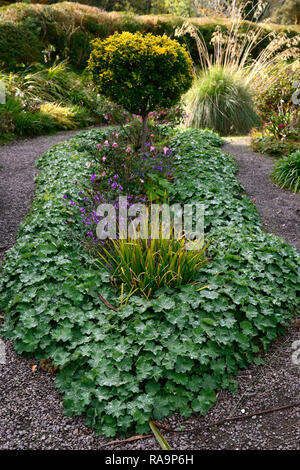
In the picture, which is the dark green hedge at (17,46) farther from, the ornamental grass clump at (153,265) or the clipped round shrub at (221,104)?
the ornamental grass clump at (153,265)

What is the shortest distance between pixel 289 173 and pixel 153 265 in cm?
297

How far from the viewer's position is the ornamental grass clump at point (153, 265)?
285cm

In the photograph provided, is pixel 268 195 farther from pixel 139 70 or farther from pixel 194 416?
pixel 194 416

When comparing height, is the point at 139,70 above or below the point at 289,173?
above

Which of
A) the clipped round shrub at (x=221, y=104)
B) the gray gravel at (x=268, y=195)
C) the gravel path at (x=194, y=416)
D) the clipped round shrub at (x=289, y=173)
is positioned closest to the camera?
the gravel path at (x=194, y=416)

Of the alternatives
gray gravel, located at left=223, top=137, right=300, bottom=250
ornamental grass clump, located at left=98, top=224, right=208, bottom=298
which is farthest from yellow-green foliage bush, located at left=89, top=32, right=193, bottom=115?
ornamental grass clump, located at left=98, top=224, right=208, bottom=298

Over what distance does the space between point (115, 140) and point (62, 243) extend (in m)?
2.92

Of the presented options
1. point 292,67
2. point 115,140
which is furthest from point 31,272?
point 292,67

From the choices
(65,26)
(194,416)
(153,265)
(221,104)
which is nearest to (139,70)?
(153,265)

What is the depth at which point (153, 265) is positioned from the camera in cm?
290

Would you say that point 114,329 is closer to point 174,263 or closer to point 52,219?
point 174,263

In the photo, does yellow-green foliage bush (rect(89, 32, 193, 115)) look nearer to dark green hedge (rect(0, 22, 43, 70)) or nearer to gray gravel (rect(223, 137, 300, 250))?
gray gravel (rect(223, 137, 300, 250))

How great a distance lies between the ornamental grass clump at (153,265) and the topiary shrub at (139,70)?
2282 mm

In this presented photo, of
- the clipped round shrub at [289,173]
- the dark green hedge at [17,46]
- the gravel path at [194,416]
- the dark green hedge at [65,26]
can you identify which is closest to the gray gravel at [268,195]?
the clipped round shrub at [289,173]
